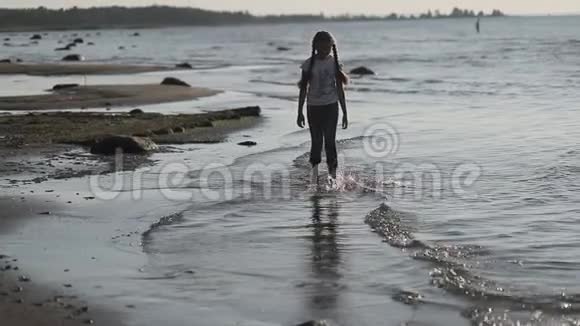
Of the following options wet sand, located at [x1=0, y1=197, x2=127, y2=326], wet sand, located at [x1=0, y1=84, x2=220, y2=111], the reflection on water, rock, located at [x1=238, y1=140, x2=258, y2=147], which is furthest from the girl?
wet sand, located at [x1=0, y1=84, x2=220, y2=111]

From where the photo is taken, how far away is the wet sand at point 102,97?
21594 millimetres

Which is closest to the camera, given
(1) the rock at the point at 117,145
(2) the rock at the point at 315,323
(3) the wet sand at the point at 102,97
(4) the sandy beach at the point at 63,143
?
(2) the rock at the point at 315,323

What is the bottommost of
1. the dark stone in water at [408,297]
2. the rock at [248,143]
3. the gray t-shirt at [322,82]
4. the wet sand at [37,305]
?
the rock at [248,143]

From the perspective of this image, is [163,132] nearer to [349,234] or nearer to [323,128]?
[323,128]

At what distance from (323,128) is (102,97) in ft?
48.6

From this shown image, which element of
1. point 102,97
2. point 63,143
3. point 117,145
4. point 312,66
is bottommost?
point 102,97

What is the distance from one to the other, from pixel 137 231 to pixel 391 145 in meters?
7.20

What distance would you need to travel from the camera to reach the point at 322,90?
1013 cm

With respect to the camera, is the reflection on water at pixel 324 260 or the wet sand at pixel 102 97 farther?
the wet sand at pixel 102 97

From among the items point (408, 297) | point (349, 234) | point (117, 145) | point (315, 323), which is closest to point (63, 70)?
point (117, 145)

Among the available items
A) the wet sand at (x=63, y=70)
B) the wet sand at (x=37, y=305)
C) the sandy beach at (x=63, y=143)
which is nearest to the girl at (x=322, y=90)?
the sandy beach at (x=63, y=143)

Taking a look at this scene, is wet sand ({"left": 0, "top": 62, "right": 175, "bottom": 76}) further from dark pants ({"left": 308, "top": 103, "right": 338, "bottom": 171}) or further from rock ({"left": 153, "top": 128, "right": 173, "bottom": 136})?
dark pants ({"left": 308, "top": 103, "right": 338, "bottom": 171})

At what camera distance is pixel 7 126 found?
16.1m

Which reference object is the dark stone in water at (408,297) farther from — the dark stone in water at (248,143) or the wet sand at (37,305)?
the dark stone in water at (248,143)
